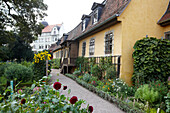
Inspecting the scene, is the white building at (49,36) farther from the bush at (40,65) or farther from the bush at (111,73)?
the bush at (111,73)

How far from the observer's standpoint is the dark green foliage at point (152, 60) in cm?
611

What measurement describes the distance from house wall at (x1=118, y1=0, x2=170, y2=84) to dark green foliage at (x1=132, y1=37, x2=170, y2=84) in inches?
24.8

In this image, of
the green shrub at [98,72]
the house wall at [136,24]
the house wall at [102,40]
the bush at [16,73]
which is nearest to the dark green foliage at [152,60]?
the house wall at [136,24]

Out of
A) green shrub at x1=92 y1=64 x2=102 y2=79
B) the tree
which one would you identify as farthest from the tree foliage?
green shrub at x1=92 y1=64 x2=102 y2=79

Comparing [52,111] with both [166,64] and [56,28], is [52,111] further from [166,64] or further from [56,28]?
[56,28]

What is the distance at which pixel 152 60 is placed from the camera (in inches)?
241

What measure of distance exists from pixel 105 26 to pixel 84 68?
168 inches

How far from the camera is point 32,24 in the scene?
13.2 metres

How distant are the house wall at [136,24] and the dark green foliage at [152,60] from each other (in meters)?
0.63

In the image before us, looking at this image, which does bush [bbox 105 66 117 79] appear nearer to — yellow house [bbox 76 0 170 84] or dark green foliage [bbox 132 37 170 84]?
yellow house [bbox 76 0 170 84]

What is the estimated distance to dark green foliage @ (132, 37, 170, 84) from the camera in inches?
240

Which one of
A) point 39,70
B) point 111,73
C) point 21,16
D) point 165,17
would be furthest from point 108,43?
point 21,16

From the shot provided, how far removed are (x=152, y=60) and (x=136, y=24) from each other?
93.8 inches

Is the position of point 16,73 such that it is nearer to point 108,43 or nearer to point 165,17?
point 108,43
